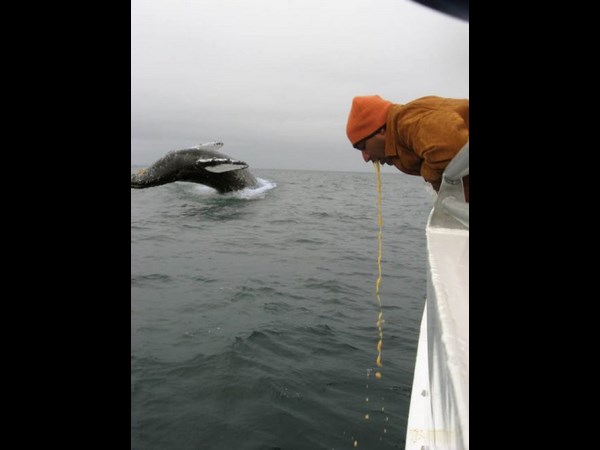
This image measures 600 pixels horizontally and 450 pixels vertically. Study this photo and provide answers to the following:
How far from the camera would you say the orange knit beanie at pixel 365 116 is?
2.54 meters

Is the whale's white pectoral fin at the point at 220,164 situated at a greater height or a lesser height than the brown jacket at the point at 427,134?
greater

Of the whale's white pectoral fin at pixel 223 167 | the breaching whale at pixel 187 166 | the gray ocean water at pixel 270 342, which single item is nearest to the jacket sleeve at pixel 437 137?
the gray ocean water at pixel 270 342

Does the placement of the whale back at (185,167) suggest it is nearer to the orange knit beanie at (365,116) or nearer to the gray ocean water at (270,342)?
the gray ocean water at (270,342)

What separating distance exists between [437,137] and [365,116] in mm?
568

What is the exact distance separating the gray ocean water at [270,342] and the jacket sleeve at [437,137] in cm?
125

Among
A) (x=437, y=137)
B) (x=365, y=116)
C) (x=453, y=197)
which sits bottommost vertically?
(x=453, y=197)

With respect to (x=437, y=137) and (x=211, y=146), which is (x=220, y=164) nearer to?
(x=211, y=146)

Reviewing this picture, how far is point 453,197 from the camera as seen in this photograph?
103 inches

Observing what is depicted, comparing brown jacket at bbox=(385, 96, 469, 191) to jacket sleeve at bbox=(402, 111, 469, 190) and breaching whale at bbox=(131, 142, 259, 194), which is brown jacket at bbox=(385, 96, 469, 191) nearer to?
jacket sleeve at bbox=(402, 111, 469, 190)

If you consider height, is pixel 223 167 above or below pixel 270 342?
above

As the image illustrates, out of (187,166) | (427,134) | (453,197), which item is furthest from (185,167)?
(427,134)
